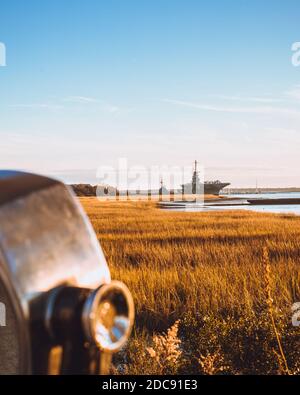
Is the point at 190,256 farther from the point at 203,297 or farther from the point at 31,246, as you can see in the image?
the point at 31,246

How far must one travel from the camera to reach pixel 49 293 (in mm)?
1006

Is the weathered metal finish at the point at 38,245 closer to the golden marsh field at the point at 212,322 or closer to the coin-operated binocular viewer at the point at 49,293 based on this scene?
the coin-operated binocular viewer at the point at 49,293

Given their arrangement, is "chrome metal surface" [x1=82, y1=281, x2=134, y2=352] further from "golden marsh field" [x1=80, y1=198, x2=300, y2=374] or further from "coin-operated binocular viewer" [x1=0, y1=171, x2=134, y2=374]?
"golden marsh field" [x1=80, y1=198, x2=300, y2=374]

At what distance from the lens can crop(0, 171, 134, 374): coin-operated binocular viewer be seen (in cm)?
98

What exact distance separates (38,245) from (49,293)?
0.11 meters

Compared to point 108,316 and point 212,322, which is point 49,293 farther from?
point 212,322

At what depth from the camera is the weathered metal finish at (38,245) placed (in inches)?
Answer: 38.2

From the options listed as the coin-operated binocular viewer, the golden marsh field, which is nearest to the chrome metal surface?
the coin-operated binocular viewer

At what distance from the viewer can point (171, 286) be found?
566cm

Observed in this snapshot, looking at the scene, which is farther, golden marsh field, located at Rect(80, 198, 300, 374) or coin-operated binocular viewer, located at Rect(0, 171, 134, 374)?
golden marsh field, located at Rect(80, 198, 300, 374)

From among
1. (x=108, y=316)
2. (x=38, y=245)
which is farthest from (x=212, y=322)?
(x=38, y=245)

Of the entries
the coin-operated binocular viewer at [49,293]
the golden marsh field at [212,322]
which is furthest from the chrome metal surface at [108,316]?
the golden marsh field at [212,322]
